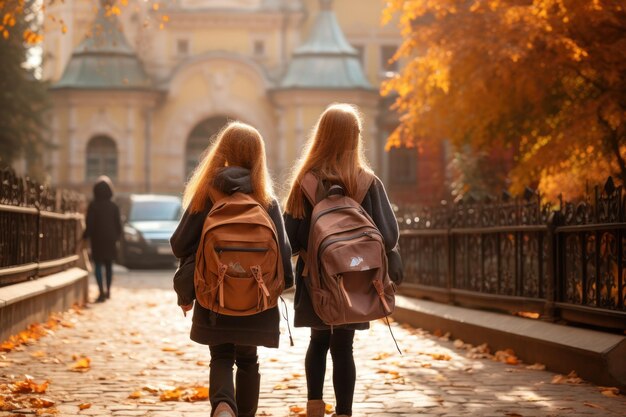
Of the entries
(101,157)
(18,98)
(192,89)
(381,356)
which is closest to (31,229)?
(381,356)

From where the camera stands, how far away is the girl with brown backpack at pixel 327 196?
23.5 feet

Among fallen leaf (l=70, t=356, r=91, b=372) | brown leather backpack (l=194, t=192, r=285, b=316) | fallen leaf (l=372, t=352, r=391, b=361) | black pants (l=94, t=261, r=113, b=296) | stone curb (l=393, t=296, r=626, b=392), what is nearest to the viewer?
brown leather backpack (l=194, t=192, r=285, b=316)

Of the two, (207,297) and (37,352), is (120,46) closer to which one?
(37,352)

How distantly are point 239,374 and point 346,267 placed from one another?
83cm

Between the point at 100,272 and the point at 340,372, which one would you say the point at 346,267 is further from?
the point at 100,272

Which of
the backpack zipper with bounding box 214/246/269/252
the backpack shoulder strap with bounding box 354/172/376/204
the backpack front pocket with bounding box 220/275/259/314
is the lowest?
the backpack front pocket with bounding box 220/275/259/314

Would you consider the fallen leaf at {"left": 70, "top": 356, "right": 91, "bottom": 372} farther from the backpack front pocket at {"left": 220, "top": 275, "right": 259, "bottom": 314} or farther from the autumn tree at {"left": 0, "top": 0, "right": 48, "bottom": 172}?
the autumn tree at {"left": 0, "top": 0, "right": 48, "bottom": 172}

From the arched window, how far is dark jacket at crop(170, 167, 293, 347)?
140ft

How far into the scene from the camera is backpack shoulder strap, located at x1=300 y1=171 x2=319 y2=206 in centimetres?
717

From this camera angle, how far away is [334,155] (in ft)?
23.8

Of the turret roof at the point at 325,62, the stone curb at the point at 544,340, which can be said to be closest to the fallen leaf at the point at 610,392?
the stone curb at the point at 544,340

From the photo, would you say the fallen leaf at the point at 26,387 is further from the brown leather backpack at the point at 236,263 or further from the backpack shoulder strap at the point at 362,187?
the backpack shoulder strap at the point at 362,187

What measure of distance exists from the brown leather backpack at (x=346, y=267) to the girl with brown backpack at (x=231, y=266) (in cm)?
18

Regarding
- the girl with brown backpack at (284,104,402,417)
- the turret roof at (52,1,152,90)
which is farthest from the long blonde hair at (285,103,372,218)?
the turret roof at (52,1,152,90)
